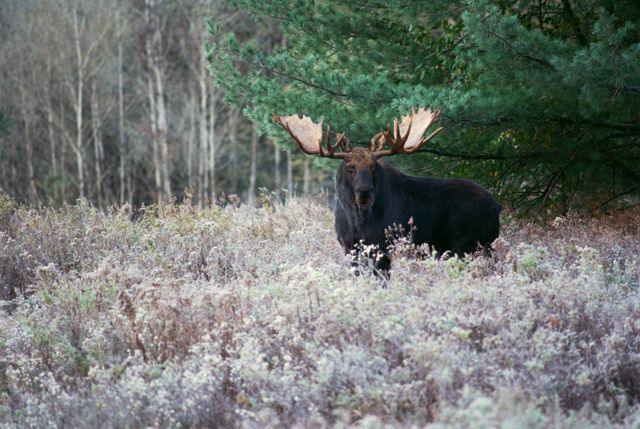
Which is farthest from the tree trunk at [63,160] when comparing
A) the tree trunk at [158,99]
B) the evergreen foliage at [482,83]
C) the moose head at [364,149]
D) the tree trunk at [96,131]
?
the moose head at [364,149]

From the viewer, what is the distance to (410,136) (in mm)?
8547

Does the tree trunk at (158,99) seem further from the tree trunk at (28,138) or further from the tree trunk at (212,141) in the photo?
the tree trunk at (28,138)

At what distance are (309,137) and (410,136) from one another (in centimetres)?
104

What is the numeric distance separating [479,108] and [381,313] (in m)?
4.47

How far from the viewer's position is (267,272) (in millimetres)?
7727

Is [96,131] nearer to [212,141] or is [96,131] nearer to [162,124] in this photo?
[162,124]

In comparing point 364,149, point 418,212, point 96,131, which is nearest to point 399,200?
point 418,212

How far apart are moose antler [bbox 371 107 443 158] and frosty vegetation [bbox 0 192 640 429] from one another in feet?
4.00

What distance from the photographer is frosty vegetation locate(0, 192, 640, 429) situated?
4.52 m

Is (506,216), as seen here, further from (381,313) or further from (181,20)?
(181,20)

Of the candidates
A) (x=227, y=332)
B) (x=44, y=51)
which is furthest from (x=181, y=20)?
(x=227, y=332)

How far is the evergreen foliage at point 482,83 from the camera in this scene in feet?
27.8

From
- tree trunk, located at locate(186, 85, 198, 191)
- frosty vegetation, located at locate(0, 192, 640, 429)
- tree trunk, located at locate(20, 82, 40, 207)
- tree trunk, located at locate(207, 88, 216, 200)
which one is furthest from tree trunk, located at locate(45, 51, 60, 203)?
frosty vegetation, located at locate(0, 192, 640, 429)

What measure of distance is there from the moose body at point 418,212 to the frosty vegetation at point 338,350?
26.3 inches
